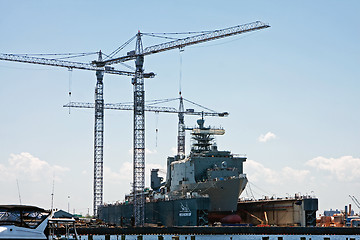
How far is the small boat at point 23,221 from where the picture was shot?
102 ft

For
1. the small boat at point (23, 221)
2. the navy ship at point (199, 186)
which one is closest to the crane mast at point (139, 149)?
the navy ship at point (199, 186)

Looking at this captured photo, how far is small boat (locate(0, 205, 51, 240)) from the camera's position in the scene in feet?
102

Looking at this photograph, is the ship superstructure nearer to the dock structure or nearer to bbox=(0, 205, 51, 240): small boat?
the dock structure

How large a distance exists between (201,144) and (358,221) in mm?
32675

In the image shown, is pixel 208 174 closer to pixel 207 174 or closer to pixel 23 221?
pixel 207 174

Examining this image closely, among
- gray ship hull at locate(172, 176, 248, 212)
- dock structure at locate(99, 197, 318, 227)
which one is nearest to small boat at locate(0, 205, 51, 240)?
dock structure at locate(99, 197, 318, 227)

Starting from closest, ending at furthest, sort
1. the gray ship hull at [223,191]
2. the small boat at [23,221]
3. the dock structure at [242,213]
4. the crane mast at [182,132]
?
the small boat at [23,221] < the dock structure at [242,213] < the gray ship hull at [223,191] < the crane mast at [182,132]

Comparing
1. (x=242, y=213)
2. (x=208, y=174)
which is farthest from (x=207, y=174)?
(x=242, y=213)

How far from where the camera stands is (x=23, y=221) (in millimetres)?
32125

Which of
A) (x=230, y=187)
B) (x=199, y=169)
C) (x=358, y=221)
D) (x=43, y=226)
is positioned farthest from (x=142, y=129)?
(x=43, y=226)

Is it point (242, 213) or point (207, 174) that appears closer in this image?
point (207, 174)

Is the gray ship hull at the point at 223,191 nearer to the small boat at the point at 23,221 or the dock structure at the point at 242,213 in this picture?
the dock structure at the point at 242,213

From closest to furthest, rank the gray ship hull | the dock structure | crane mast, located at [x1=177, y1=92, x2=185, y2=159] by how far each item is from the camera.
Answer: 1. the dock structure
2. the gray ship hull
3. crane mast, located at [x1=177, y1=92, x2=185, y2=159]

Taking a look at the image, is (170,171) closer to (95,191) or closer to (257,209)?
(257,209)
